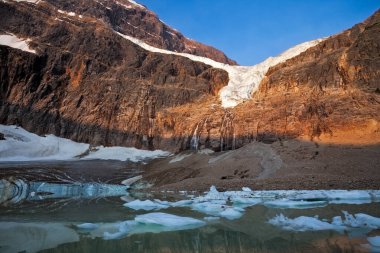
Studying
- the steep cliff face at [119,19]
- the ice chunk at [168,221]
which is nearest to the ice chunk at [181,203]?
the ice chunk at [168,221]

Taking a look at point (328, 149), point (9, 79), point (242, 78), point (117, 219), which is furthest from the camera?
point (242, 78)

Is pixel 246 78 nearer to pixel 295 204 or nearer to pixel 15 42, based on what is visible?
pixel 15 42

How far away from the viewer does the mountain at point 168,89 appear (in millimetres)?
33406

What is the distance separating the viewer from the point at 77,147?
46.5 metres

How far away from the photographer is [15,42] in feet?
186

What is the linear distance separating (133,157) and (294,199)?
97.4ft

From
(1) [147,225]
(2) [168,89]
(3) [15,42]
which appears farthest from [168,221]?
(3) [15,42]

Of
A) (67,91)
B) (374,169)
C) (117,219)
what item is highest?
(67,91)

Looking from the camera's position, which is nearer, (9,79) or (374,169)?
(374,169)

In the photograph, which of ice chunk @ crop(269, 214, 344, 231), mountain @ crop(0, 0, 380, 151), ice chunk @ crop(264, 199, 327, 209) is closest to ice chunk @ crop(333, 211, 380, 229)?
ice chunk @ crop(269, 214, 344, 231)

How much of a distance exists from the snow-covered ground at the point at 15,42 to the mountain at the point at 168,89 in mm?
177

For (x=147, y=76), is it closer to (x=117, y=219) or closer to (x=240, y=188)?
(x=240, y=188)

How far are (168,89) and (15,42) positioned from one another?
26661mm

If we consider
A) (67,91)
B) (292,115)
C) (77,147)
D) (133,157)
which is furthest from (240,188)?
(67,91)
